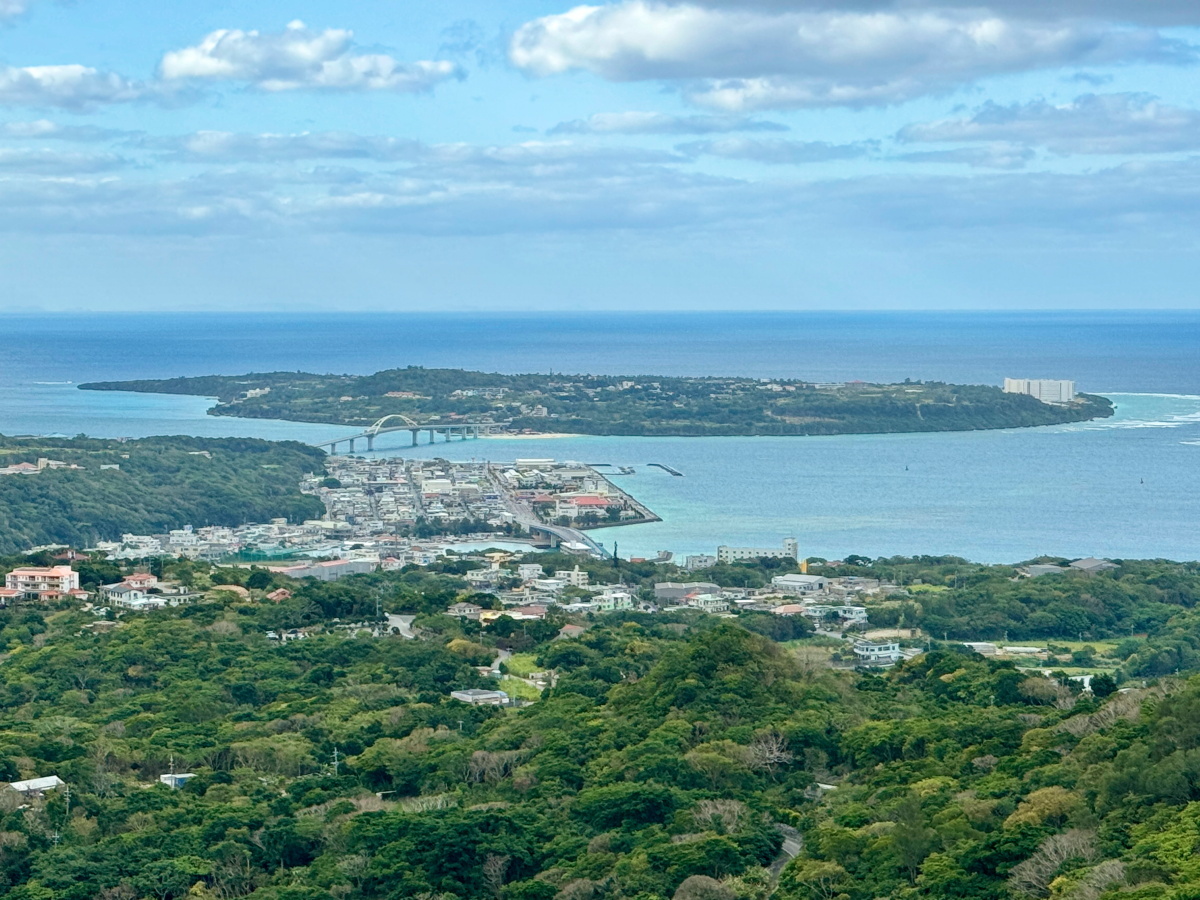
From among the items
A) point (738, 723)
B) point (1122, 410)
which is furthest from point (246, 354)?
point (738, 723)

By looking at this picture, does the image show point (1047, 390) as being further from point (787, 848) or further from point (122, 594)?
point (787, 848)

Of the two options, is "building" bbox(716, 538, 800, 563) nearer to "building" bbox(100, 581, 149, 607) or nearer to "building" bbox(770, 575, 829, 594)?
"building" bbox(770, 575, 829, 594)

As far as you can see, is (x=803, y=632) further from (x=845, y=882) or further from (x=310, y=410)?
(x=310, y=410)

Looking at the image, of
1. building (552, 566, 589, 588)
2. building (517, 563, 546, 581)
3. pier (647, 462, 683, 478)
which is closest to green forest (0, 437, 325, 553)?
pier (647, 462, 683, 478)

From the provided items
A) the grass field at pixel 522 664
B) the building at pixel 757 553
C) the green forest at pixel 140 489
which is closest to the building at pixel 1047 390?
the green forest at pixel 140 489

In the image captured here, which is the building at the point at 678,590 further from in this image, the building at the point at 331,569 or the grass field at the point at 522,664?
the grass field at the point at 522,664
